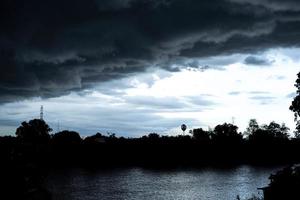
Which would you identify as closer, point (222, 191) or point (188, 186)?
point (222, 191)

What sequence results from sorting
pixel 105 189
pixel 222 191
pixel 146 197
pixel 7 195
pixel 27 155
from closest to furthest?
pixel 7 195
pixel 27 155
pixel 146 197
pixel 222 191
pixel 105 189

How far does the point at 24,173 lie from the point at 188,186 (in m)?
88.5

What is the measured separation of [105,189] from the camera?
382 feet

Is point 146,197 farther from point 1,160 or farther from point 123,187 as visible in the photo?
point 1,160

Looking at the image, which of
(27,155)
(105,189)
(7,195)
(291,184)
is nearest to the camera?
(7,195)

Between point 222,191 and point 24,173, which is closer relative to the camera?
point 24,173

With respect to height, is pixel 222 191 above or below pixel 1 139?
below

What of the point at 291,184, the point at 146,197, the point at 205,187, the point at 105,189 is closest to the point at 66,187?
the point at 105,189

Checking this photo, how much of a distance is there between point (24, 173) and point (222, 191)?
7766 cm

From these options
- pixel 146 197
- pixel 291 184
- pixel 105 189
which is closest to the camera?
pixel 291 184

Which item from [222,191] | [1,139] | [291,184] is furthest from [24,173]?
[222,191]

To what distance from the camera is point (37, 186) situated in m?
38.7

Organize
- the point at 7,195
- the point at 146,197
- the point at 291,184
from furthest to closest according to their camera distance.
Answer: the point at 146,197 < the point at 291,184 < the point at 7,195

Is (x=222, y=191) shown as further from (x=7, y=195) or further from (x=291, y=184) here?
(x=7, y=195)
